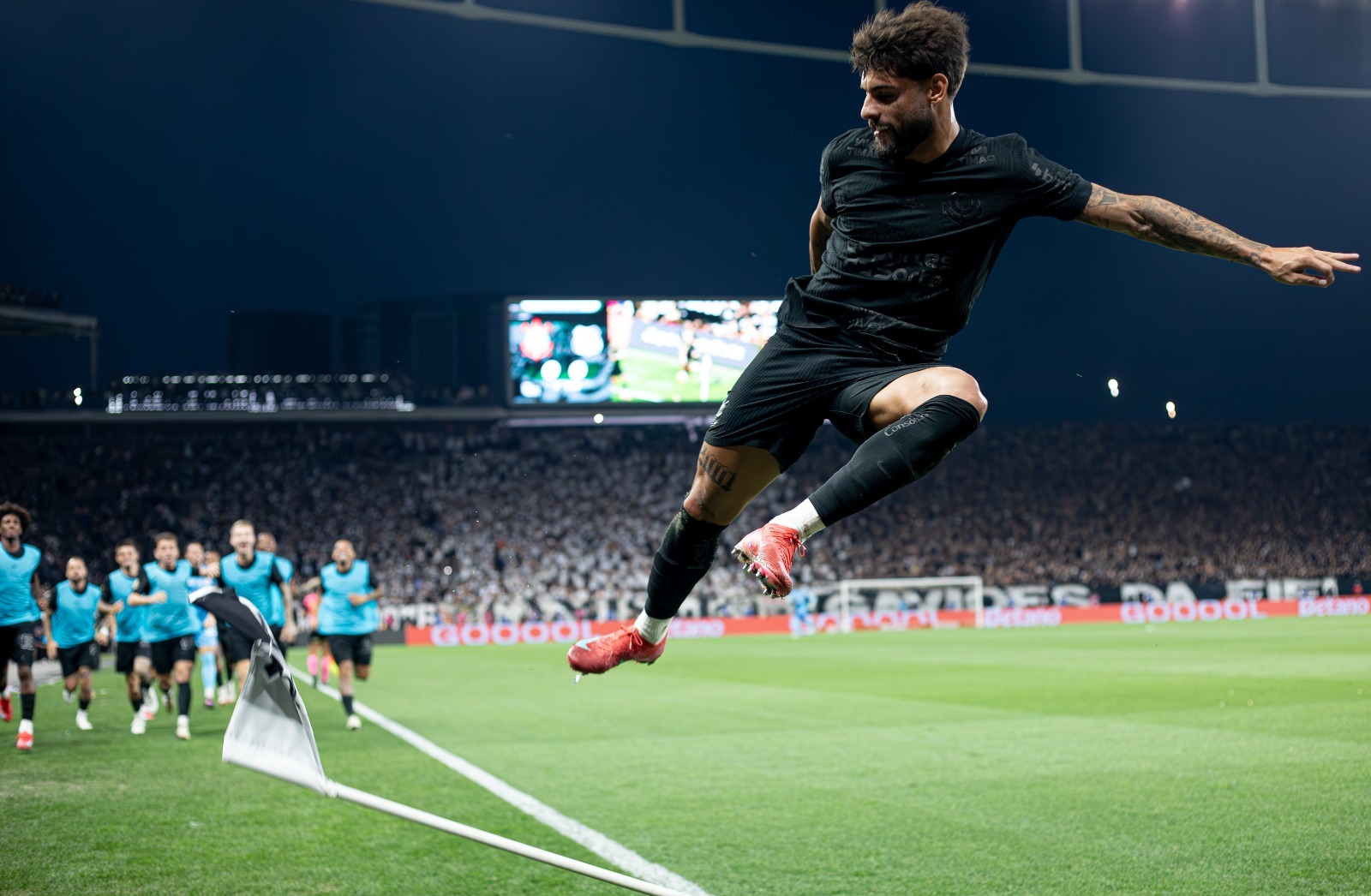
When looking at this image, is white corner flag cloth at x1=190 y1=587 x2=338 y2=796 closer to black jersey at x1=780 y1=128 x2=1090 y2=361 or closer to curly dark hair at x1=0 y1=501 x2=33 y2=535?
black jersey at x1=780 y1=128 x2=1090 y2=361

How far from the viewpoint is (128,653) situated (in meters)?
14.6

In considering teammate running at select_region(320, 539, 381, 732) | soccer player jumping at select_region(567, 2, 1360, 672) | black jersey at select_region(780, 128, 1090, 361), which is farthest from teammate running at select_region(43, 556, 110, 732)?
black jersey at select_region(780, 128, 1090, 361)

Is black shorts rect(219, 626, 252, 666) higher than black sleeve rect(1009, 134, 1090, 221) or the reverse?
the reverse

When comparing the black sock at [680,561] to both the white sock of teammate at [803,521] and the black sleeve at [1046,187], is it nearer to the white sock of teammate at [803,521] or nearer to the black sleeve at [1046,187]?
the white sock of teammate at [803,521]

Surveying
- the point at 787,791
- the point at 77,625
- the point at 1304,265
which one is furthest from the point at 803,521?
the point at 77,625

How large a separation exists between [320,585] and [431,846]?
811 cm

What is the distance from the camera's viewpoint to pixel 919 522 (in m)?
41.6

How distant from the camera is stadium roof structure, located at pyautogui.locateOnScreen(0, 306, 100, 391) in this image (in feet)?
114

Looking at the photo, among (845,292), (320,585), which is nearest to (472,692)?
(320,585)

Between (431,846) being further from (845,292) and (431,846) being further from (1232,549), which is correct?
(1232,549)

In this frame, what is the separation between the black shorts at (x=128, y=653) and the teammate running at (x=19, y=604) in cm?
171

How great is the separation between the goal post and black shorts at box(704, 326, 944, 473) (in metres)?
31.3

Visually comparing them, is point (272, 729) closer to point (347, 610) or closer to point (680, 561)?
point (680, 561)

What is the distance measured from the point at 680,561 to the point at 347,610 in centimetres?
1082
